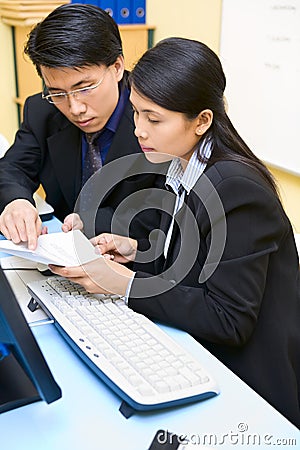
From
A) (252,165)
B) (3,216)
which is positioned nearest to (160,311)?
(252,165)

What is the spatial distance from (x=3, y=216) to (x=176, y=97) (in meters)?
0.51

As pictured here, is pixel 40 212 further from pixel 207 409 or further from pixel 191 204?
pixel 207 409

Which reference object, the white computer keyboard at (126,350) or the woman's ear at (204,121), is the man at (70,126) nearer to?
the white computer keyboard at (126,350)

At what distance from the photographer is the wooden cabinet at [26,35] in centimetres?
272

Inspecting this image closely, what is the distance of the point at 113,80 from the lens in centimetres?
Answer: 143

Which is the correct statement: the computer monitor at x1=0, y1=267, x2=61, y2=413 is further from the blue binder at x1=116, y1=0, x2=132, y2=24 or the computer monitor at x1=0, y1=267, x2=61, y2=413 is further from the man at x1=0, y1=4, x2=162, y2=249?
the blue binder at x1=116, y1=0, x2=132, y2=24

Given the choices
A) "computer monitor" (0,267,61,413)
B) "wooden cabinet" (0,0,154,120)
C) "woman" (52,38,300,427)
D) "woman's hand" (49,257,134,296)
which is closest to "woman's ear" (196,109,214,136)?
"woman" (52,38,300,427)

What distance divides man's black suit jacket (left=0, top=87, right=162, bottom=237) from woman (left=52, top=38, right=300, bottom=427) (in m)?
0.37

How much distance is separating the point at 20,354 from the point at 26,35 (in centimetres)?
236

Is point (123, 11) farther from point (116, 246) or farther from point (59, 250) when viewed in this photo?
point (59, 250)

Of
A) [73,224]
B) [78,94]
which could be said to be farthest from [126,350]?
[78,94]

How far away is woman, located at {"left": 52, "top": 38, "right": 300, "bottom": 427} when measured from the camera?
97 centimetres

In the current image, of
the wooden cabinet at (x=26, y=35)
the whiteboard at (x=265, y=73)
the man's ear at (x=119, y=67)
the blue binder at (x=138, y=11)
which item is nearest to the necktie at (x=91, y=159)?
the man's ear at (x=119, y=67)

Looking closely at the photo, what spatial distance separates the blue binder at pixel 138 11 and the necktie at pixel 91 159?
1.64 metres
